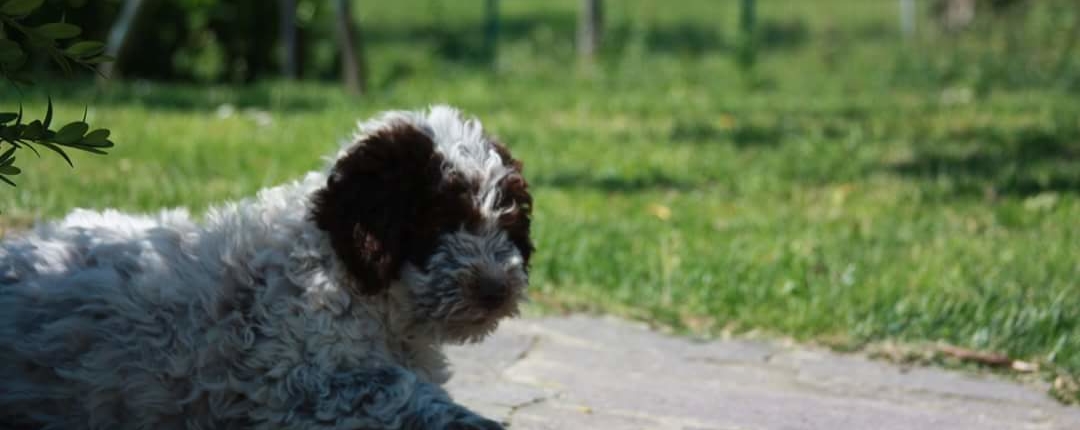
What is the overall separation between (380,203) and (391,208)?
0.10ft

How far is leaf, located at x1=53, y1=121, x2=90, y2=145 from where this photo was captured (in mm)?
3338

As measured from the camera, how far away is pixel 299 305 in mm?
3703

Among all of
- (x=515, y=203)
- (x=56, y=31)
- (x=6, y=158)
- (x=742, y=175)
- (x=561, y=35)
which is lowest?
(x=742, y=175)

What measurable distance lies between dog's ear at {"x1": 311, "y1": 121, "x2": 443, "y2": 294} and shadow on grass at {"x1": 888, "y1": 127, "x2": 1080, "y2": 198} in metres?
5.54

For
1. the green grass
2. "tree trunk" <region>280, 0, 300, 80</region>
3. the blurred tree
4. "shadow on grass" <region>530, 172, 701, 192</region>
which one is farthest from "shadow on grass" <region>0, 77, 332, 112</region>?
the blurred tree

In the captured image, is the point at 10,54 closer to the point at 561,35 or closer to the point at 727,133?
the point at 727,133

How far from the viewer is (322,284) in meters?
3.72

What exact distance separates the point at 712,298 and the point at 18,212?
2979 millimetres

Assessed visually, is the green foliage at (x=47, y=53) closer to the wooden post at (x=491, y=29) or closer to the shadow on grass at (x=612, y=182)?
the shadow on grass at (x=612, y=182)

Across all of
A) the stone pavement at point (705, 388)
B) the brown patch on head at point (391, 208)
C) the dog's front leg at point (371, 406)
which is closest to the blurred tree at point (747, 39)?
the stone pavement at point (705, 388)

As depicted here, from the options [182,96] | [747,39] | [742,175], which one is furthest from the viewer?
[747,39]

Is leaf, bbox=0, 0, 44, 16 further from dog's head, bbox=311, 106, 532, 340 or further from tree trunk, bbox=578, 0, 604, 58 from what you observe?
tree trunk, bbox=578, 0, 604, 58

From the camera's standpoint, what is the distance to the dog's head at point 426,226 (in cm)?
365

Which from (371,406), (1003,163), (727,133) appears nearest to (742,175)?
(727,133)
